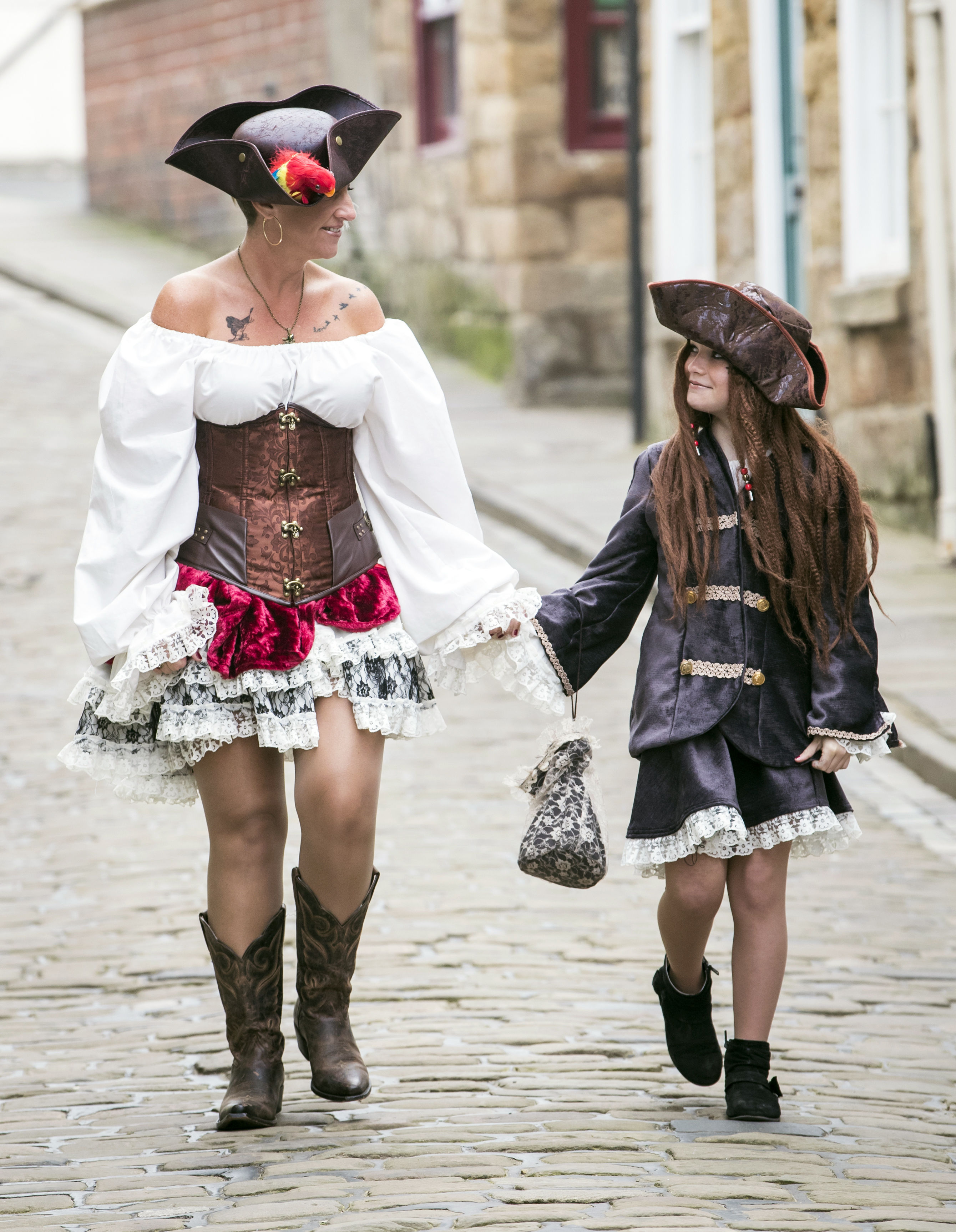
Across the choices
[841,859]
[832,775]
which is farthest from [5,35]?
[832,775]

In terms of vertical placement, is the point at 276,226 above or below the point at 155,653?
above

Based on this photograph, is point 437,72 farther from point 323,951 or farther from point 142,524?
point 323,951

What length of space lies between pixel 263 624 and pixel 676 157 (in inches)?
420

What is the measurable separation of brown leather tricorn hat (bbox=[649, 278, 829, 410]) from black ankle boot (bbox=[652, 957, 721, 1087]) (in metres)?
1.19

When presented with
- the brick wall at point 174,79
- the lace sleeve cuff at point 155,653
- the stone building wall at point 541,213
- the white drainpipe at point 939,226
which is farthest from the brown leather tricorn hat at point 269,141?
the brick wall at point 174,79

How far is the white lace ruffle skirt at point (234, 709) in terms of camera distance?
3752mm

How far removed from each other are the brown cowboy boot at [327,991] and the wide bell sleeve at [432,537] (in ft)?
1.76

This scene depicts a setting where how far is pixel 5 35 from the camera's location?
26.8 meters

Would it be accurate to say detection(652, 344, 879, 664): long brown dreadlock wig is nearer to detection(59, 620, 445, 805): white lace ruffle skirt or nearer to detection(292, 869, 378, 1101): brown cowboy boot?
detection(59, 620, 445, 805): white lace ruffle skirt

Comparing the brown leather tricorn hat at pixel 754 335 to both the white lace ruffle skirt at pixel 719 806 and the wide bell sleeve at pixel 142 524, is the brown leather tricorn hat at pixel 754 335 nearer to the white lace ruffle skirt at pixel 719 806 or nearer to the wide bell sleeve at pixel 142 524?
the white lace ruffle skirt at pixel 719 806

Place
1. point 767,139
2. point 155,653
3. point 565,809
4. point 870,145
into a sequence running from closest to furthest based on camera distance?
point 155,653
point 565,809
point 870,145
point 767,139

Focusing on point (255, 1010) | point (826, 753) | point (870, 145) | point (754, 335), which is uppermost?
point (870, 145)

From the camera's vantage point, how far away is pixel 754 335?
386 centimetres

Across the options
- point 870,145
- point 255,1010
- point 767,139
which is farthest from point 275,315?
point 767,139
